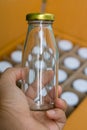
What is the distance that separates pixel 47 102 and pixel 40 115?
5 centimetres

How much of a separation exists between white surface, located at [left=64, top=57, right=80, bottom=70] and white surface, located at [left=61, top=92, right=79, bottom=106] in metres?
0.14

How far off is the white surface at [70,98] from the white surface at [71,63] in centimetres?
14

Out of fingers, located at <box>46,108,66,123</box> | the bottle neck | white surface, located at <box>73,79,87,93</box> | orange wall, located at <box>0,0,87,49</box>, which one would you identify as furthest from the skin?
orange wall, located at <box>0,0,87,49</box>

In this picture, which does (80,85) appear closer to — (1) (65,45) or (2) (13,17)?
(1) (65,45)

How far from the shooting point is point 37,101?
67cm

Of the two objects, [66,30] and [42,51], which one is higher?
[42,51]

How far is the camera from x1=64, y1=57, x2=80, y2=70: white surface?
983 mm

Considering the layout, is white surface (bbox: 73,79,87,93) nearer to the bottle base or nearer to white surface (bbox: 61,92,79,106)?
white surface (bbox: 61,92,79,106)

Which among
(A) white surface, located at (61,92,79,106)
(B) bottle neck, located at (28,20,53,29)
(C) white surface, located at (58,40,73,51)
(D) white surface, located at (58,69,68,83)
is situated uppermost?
(B) bottle neck, located at (28,20,53,29)

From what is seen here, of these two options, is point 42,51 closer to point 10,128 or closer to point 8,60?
point 10,128

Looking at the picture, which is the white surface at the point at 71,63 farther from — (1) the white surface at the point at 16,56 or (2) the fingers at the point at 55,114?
(2) the fingers at the point at 55,114

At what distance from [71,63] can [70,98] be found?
18cm

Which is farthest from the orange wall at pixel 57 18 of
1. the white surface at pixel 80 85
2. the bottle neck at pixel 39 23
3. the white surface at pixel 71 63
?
the bottle neck at pixel 39 23

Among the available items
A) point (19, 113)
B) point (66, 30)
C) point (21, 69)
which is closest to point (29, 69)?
point (21, 69)
